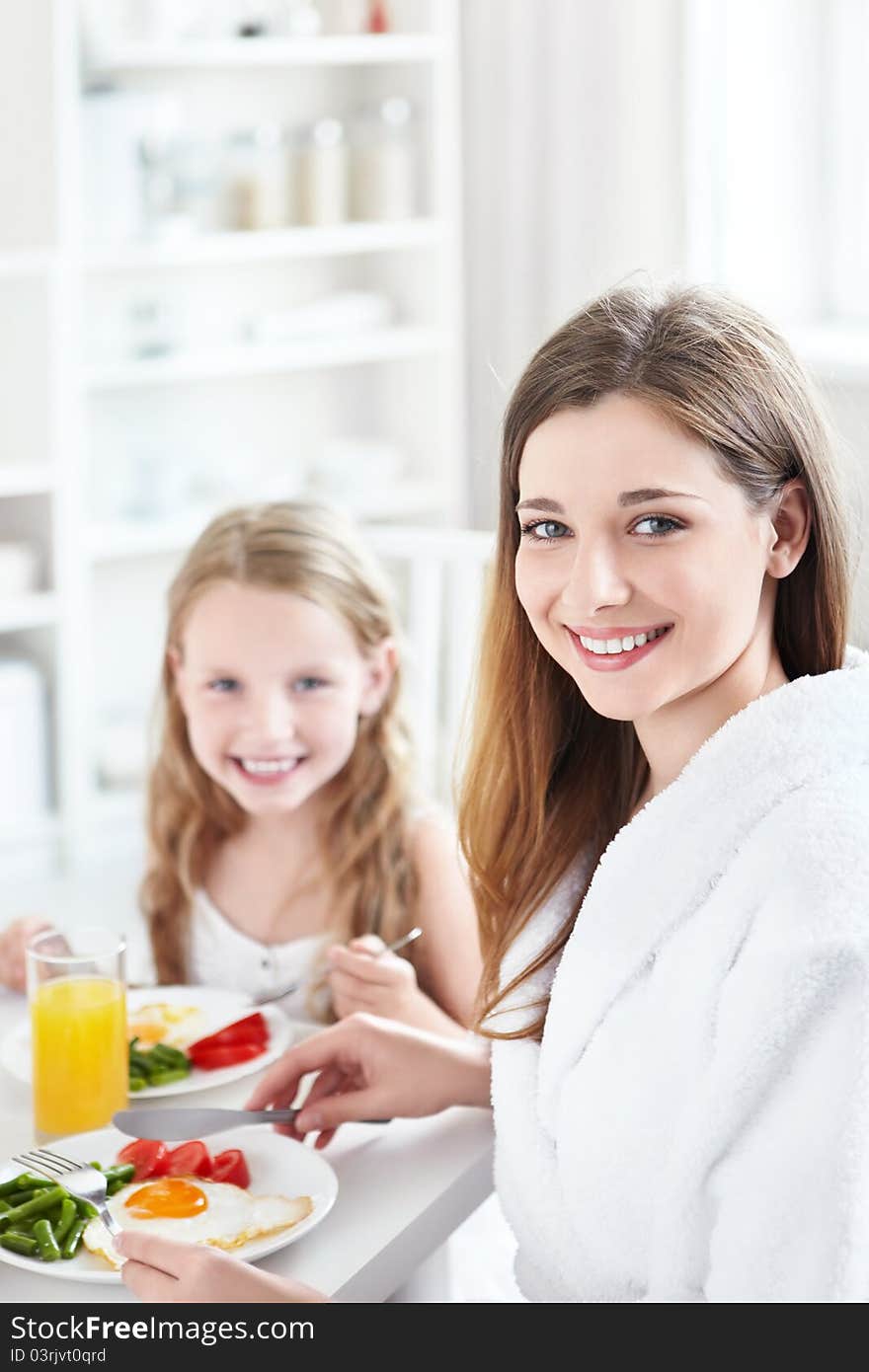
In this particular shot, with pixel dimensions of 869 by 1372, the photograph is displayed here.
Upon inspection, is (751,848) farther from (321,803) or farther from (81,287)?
(81,287)

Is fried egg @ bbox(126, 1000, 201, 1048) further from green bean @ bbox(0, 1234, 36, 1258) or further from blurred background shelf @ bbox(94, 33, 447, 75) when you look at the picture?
blurred background shelf @ bbox(94, 33, 447, 75)

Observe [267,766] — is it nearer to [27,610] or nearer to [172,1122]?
[172,1122]

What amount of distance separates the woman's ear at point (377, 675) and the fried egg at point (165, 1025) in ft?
1.36

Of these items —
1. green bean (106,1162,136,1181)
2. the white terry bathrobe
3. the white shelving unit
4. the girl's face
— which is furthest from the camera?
the white shelving unit

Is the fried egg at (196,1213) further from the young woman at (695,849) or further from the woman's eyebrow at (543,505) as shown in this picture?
the woman's eyebrow at (543,505)

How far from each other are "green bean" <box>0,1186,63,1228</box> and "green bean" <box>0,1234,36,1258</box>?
20mm

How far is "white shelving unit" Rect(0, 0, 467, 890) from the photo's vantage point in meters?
3.34

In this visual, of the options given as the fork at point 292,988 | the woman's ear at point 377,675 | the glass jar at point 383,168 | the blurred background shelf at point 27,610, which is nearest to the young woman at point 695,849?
the fork at point 292,988

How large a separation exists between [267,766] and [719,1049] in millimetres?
812

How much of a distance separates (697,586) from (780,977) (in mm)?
244

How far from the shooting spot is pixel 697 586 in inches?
41.1

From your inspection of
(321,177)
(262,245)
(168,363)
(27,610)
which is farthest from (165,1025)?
(321,177)

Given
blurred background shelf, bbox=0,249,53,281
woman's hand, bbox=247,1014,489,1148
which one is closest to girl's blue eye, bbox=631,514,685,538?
woman's hand, bbox=247,1014,489,1148

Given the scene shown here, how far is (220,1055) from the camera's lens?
139 centimetres
